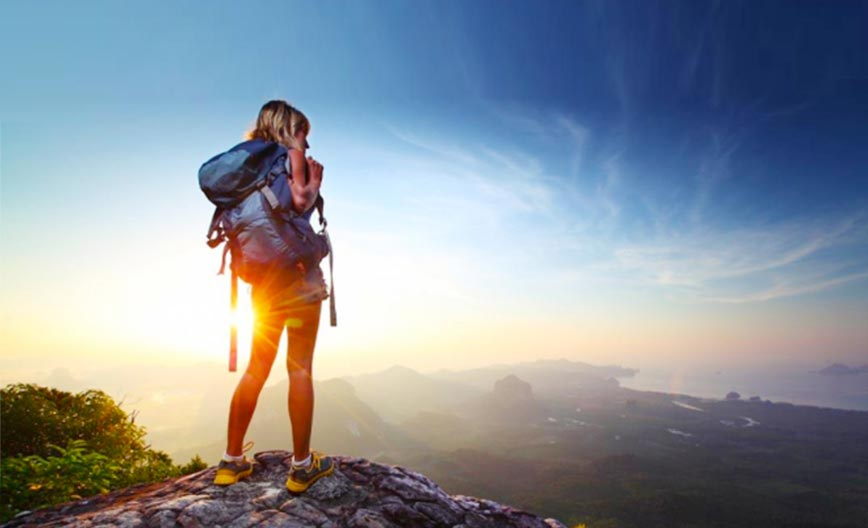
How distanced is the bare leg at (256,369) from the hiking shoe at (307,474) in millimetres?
686

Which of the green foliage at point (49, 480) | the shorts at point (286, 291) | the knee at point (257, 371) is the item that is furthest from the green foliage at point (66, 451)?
the shorts at point (286, 291)

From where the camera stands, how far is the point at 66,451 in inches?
230

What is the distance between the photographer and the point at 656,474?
136 metres

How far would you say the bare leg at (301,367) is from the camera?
3855 millimetres

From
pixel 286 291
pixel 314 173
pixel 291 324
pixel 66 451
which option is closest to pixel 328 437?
pixel 66 451

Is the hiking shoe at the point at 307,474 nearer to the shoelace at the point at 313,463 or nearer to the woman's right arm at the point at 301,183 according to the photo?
the shoelace at the point at 313,463

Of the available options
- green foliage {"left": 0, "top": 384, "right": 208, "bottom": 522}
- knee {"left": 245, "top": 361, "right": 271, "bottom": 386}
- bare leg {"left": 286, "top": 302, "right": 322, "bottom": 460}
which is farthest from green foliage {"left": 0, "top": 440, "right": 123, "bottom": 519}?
bare leg {"left": 286, "top": 302, "right": 322, "bottom": 460}

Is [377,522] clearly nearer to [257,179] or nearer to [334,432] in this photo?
[257,179]

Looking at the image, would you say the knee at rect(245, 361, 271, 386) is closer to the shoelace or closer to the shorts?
the shorts

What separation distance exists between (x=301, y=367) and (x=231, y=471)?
4.66 ft

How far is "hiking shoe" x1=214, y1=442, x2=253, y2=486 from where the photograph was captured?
13.2 ft

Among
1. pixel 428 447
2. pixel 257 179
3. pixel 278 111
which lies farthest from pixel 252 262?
pixel 428 447

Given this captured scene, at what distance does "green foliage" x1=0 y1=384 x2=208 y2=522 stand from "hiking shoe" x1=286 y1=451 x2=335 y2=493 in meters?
3.05

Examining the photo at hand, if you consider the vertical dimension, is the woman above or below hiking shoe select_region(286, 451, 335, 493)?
above
